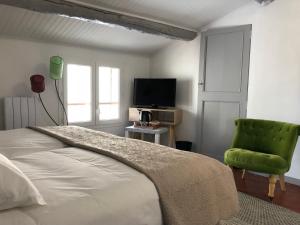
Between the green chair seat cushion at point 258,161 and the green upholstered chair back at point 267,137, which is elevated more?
the green upholstered chair back at point 267,137

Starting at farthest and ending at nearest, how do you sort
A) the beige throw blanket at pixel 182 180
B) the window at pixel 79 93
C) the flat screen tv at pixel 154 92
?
the flat screen tv at pixel 154 92
the window at pixel 79 93
the beige throw blanket at pixel 182 180

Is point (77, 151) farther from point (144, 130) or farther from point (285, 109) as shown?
point (285, 109)

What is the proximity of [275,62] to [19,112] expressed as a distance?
3.49m

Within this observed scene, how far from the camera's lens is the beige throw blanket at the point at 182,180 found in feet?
4.81

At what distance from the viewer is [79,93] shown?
13.8 ft

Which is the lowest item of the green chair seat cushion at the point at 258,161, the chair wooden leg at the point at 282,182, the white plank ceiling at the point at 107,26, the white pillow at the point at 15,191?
the chair wooden leg at the point at 282,182

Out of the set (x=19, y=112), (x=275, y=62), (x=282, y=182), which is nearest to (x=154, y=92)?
(x=275, y=62)

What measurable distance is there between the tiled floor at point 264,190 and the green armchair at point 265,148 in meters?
0.11

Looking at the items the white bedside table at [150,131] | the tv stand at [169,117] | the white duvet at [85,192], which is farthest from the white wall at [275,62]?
the white duvet at [85,192]

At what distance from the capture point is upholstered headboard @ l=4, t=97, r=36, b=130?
3.37 m

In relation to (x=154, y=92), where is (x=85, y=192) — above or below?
below

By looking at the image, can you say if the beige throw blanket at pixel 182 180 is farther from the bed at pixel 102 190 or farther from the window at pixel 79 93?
the window at pixel 79 93

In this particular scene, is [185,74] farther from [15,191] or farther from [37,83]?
[15,191]

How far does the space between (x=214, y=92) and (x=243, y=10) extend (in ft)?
4.23
